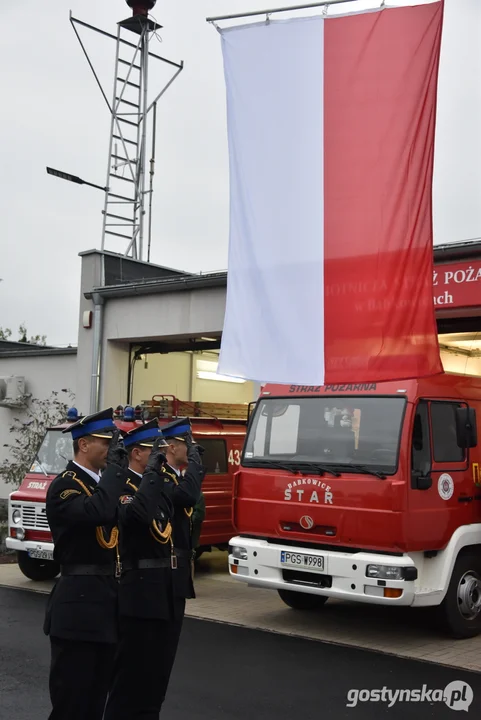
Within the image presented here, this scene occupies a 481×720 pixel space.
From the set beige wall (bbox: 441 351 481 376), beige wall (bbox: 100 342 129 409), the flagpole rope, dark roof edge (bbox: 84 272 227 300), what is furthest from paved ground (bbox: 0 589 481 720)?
beige wall (bbox: 100 342 129 409)

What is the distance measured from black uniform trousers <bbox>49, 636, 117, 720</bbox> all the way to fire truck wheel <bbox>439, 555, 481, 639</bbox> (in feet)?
15.6

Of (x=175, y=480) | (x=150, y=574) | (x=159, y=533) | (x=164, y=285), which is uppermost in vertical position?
(x=164, y=285)

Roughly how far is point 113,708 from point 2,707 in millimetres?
1730

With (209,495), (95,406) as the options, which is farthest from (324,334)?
(95,406)

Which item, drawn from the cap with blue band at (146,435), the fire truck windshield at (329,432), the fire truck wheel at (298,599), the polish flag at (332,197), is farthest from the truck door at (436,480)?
the cap with blue band at (146,435)

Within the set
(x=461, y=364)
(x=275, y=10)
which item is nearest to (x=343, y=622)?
(x=461, y=364)

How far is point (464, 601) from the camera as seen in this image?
28.3 feet

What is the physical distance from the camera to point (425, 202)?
19.4 feet

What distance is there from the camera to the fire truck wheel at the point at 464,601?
8.44m

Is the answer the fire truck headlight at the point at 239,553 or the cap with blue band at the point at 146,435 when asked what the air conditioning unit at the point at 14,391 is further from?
the cap with blue band at the point at 146,435

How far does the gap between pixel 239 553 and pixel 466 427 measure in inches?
107

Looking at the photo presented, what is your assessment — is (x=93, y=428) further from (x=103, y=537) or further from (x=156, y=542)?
(x=156, y=542)

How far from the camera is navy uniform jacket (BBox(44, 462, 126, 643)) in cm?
450

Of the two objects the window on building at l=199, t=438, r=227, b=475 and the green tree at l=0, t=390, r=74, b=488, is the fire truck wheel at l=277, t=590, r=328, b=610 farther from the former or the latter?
the green tree at l=0, t=390, r=74, b=488
